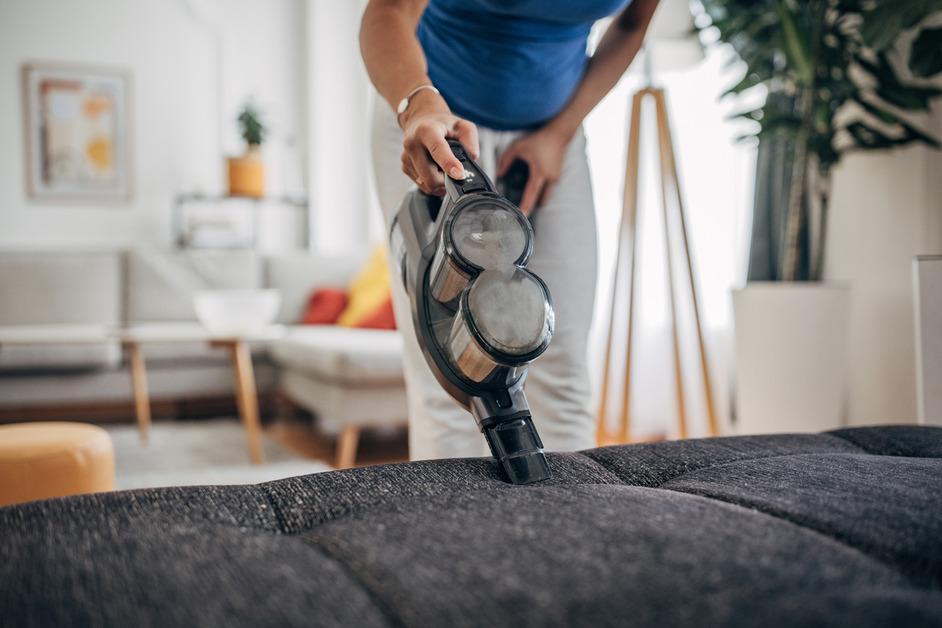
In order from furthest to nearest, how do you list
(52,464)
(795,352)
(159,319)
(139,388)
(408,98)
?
(159,319) < (139,388) < (795,352) < (52,464) < (408,98)

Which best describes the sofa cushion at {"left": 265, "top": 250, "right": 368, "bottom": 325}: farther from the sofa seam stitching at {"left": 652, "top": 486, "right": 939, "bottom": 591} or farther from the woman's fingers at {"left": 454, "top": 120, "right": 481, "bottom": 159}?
the sofa seam stitching at {"left": 652, "top": 486, "right": 939, "bottom": 591}

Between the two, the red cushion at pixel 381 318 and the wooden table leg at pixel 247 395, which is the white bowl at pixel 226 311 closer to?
the wooden table leg at pixel 247 395

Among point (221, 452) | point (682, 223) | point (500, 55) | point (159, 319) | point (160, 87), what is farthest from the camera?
point (160, 87)

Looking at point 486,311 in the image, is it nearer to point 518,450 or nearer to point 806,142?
point 518,450

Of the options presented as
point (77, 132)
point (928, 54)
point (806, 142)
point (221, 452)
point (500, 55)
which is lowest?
point (221, 452)

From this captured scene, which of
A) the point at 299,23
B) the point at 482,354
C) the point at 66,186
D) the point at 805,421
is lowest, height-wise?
the point at 805,421

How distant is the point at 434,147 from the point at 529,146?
0.34 meters

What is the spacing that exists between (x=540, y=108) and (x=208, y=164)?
395 centimetres

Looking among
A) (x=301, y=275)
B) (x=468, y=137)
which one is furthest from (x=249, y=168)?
(x=468, y=137)

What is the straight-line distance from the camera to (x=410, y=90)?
856 mm

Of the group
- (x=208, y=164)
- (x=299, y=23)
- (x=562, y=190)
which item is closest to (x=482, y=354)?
(x=562, y=190)

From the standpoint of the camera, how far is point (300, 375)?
10.2 ft

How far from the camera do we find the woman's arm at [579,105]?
997 mm

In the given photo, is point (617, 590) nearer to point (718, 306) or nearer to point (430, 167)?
point (430, 167)
